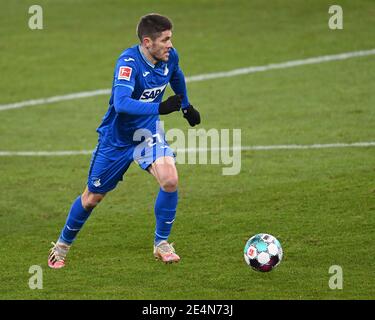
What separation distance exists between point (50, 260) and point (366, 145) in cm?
605

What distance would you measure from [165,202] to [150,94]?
3.66ft

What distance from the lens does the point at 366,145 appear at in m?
14.0

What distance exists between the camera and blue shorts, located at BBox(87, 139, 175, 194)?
959 cm

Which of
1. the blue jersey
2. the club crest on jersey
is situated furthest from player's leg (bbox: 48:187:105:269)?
the club crest on jersey

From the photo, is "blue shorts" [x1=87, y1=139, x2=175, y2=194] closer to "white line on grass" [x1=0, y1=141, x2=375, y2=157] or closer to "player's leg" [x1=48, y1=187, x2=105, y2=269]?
"player's leg" [x1=48, y1=187, x2=105, y2=269]

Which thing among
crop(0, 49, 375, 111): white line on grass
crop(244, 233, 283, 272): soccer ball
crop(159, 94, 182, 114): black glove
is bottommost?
crop(244, 233, 283, 272): soccer ball

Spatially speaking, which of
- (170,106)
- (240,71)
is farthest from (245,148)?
(170,106)

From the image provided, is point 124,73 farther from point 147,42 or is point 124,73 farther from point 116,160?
point 116,160

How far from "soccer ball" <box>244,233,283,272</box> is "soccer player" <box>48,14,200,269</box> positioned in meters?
0.92

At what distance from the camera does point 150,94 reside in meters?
9.71

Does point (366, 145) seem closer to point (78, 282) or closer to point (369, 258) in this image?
point (369, 258)

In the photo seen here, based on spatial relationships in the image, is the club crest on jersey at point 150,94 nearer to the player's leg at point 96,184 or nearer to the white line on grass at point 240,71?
the player's leg at point 96,184

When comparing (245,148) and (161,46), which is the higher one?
(245,148)

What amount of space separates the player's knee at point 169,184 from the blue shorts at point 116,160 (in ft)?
0.82
